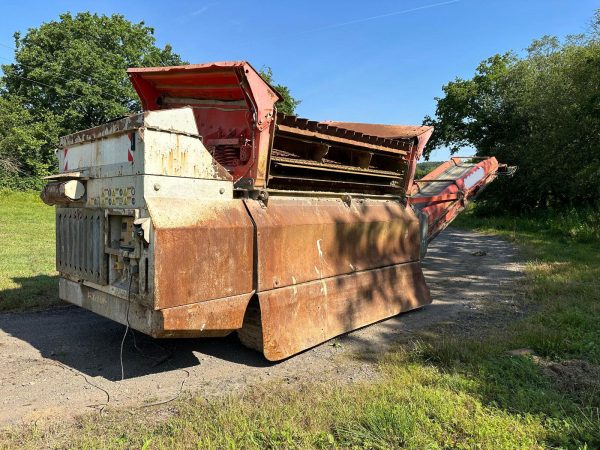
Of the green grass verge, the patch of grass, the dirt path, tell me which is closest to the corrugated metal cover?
the dirt path

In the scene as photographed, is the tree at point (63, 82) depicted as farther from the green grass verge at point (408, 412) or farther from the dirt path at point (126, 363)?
the green grass verge at point (408, 412)

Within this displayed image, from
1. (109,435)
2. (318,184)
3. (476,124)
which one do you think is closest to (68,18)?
(476,124)

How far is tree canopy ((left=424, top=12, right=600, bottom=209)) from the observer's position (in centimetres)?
1525

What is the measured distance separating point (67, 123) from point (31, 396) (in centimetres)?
3083

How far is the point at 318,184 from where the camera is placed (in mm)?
5055

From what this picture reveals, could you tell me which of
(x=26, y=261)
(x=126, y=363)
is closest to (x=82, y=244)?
(x=126, y=363)

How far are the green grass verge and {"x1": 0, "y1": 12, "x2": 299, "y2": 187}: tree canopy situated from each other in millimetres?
25369

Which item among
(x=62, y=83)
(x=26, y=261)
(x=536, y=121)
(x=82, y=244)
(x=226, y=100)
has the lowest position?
(x=26, y=261)

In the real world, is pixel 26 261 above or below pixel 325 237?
below

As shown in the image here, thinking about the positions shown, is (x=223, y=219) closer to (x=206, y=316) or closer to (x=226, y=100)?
(x=206, y=316)

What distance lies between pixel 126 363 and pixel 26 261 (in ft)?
18.2

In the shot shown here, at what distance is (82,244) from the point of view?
13.3 feet

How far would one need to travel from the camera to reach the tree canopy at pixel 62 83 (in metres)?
27.8

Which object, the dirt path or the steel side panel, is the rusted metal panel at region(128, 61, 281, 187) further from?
the dirt path
